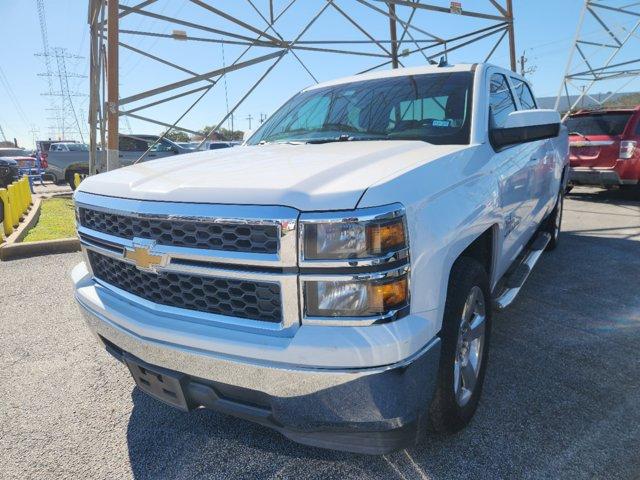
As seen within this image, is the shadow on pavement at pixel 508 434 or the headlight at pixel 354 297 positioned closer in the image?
the headlight at pixel 354 297

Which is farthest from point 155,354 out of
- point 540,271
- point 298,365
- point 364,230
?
point 540,271

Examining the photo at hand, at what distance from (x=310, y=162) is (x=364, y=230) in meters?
0.62

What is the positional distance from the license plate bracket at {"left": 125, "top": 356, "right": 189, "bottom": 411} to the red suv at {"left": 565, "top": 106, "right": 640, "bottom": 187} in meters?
9.18

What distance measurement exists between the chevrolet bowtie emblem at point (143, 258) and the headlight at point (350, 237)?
2.15ft

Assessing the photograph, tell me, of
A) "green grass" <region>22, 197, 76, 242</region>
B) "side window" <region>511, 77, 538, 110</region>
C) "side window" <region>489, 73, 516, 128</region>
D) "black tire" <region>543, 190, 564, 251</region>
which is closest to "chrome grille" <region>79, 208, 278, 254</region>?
"side window" <region>489, 73, 516, 128</region>

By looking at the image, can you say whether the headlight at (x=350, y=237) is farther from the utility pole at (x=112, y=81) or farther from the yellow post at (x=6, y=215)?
the yellow post at (x=6, y=215)

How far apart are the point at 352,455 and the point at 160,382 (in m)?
0.92

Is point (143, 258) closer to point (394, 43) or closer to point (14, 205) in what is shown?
point (14, 205)

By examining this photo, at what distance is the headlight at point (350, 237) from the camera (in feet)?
4.89

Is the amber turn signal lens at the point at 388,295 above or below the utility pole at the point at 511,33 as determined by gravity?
below

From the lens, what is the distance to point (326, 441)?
1.62m

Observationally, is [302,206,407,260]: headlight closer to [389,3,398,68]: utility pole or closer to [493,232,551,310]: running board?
[493,232,551,310]: running board

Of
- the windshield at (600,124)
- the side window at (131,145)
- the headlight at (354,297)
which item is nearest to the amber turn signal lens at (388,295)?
the headlight at (354,297)

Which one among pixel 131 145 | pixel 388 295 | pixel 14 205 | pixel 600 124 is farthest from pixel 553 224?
pixel 131 145
